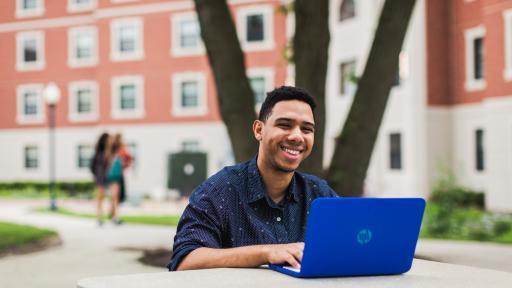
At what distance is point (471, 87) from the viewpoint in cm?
2580

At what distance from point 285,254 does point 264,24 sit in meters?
32.2

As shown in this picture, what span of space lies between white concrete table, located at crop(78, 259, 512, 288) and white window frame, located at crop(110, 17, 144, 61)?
113ft

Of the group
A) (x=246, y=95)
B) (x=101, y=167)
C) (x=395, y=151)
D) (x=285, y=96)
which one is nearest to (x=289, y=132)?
(x=285, y=96)

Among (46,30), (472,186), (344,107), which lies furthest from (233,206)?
(46,30)

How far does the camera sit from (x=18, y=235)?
12664 millimetres

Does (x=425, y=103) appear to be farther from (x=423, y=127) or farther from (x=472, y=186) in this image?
(x=472, y=186)

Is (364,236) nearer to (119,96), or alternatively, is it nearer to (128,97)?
(128,97)

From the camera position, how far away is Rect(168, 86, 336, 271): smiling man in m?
3.44

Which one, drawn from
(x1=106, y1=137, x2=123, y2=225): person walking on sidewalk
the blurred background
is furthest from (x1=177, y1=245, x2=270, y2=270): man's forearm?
(x1=106, y1=137, x2=123, y2=225): person walking on sidewalk

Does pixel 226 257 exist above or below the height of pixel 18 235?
above

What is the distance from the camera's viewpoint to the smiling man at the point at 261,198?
135 inches

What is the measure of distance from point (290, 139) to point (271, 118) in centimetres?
12

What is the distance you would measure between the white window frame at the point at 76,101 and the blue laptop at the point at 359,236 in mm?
36356

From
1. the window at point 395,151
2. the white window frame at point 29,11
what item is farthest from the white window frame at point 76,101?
the window at point 395,151
